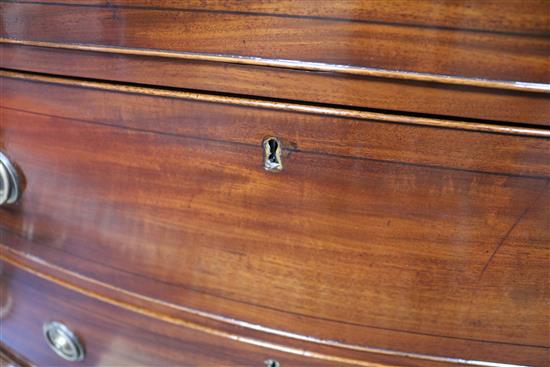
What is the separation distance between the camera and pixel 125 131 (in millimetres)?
429

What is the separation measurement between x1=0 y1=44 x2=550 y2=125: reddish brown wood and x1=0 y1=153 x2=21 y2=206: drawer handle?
15 cm

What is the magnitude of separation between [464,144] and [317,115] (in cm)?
11

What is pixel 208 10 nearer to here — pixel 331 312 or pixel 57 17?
pixel 57 17

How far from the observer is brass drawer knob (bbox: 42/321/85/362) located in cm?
57

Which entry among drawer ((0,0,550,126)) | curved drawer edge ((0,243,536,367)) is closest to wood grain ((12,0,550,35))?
drawer ((0,0,550,126))

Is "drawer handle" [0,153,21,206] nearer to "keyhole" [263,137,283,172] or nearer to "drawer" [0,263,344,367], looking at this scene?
"drawer" [0,263,344,367]

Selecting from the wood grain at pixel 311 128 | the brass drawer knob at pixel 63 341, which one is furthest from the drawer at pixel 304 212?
the brass drawer knob at pixel 63 341

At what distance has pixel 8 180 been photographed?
1.64 feet

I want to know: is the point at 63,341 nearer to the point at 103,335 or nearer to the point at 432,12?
the point at 103,335

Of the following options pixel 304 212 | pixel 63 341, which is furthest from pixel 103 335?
pixel 304 212

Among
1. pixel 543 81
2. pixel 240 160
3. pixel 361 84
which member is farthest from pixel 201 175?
pixel 543 81

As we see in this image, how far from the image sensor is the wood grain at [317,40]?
323 millimetres

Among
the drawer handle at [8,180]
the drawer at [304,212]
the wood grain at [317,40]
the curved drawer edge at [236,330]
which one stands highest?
the wood grain at [317,40]

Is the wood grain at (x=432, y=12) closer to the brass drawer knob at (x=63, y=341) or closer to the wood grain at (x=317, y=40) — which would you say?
the wood grain at (x=317, y=40)
